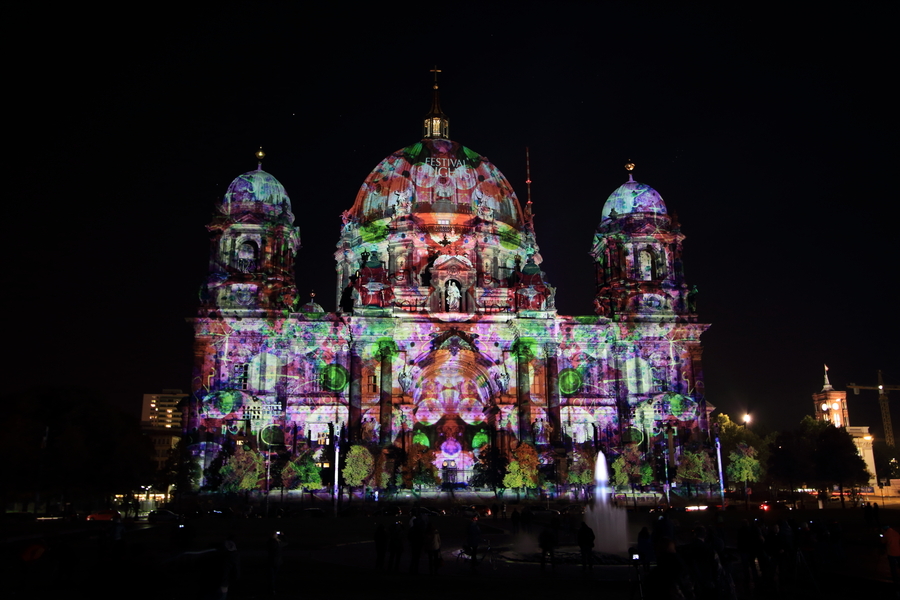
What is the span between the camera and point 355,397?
7856 centimetres

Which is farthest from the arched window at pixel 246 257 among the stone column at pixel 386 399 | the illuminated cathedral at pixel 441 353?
the stone column at pixel 386 399

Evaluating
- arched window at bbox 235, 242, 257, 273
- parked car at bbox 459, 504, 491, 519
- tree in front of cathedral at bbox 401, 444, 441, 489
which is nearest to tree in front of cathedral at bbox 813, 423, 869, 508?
parked car at bbox 459, 504, 491, 519

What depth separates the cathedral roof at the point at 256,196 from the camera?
8581 centimetres

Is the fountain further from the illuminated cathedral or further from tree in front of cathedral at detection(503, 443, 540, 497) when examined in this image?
the illuminated cathedral

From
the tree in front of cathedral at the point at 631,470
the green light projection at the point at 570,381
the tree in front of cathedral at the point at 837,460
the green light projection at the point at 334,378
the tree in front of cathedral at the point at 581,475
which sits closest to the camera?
the tree in front of cathedral at the point at 581,475

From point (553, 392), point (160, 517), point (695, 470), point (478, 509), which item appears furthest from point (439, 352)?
point (160, 517)

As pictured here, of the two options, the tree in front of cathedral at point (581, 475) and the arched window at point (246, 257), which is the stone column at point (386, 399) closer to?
the arched window at point (246, 257)

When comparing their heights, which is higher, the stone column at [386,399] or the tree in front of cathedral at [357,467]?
the stone column at [386,399]

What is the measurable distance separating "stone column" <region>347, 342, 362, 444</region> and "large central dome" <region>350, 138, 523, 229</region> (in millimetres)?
21721

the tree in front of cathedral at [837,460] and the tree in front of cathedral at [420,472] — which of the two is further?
the tree in front of cathedral at [837,460]

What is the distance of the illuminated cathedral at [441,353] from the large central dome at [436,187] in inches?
375

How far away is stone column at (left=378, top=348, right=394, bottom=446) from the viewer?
77.4 m

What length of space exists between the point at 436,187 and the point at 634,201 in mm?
21818

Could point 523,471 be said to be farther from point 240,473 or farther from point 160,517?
point 160,517
